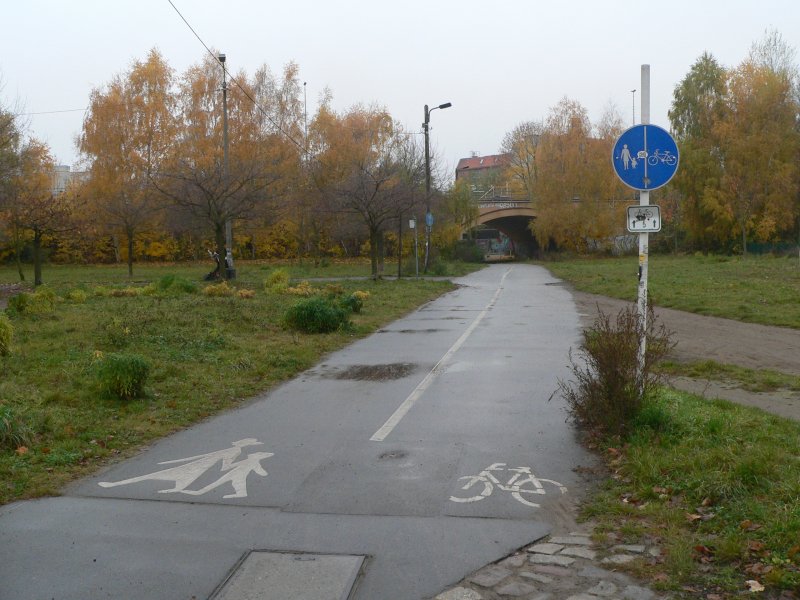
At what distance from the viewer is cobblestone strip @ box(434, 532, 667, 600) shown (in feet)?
13.2

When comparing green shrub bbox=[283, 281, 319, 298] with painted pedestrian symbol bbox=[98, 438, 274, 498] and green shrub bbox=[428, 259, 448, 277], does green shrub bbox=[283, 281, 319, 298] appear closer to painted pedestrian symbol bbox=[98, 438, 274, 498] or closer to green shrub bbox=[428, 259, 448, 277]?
painted pedestrian symbol bbox=[98, 438, 274, 498]

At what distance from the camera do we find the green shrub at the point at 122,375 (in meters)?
8.70

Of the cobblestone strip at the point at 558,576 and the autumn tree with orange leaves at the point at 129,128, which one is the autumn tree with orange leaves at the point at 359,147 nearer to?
the autumn tree with orange leaves at the point at 129,128

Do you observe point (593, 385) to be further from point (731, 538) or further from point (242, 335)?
point (242, 335)

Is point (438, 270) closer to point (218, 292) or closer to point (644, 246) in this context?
point (218, 292)

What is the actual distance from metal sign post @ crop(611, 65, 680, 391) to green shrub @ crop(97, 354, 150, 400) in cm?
549

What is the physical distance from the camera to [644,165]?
768 cm

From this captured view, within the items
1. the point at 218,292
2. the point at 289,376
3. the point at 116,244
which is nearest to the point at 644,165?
the point at 289,376

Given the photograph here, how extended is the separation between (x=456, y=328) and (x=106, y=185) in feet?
137

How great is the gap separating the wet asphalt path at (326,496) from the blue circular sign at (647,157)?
99.8 inches

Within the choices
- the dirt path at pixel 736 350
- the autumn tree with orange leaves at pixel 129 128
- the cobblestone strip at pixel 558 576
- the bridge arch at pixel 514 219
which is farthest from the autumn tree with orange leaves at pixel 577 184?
the cobblestone strip at pixel 558 576

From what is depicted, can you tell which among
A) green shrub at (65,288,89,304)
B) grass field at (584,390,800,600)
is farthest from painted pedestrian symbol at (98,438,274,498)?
green shrub at (65,288,89,304)

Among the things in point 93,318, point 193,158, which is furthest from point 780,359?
point 193,158

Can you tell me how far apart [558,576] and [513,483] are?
5.37ft
